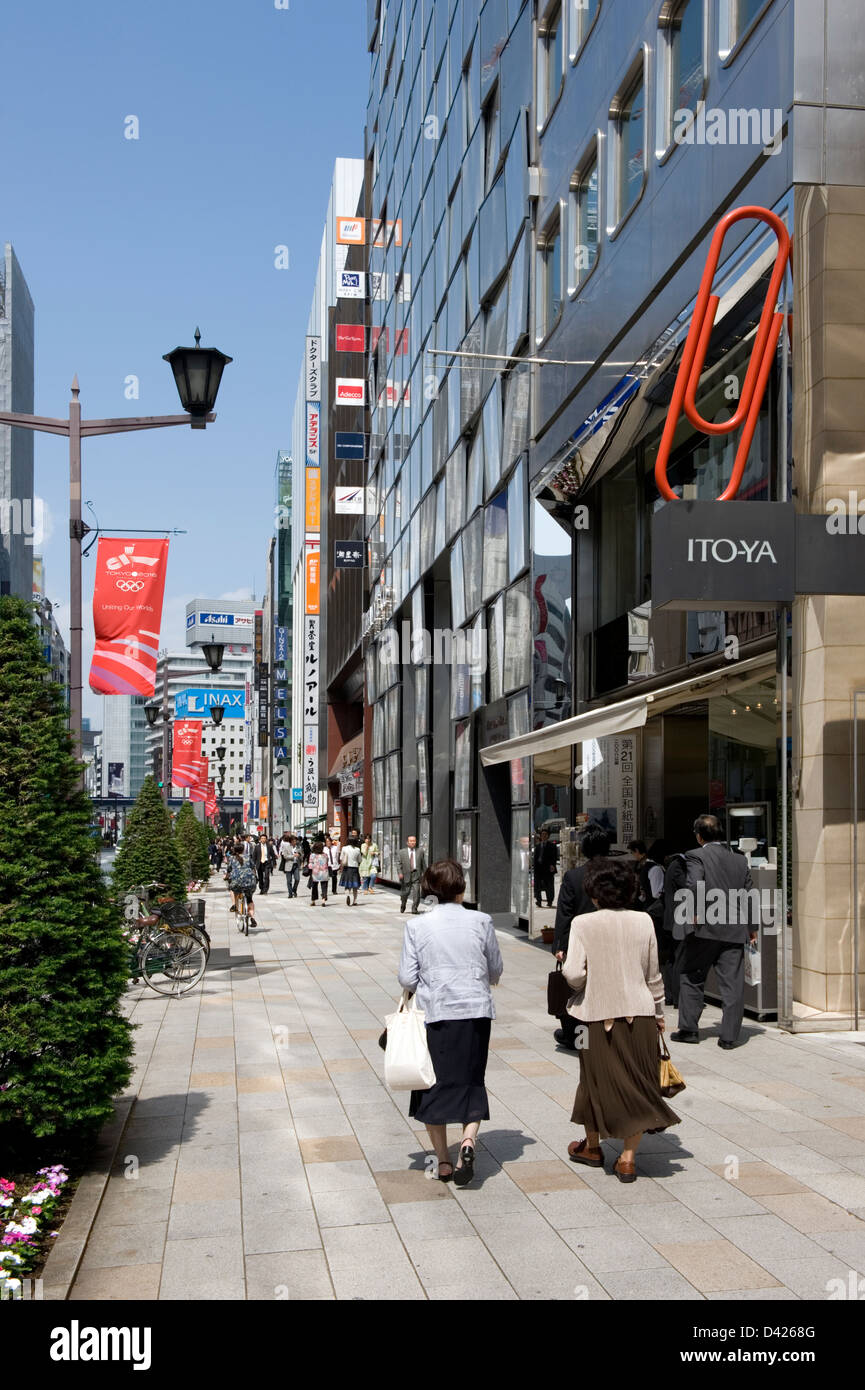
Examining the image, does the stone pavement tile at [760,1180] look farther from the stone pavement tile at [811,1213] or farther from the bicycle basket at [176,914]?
the bicycle basket at [176,914]

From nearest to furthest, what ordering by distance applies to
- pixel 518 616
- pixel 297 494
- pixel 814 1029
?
pixel 814 1029, pixel 518 616, pixel 297 494

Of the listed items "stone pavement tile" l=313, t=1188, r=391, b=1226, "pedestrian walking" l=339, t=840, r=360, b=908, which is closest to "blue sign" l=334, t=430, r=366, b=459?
"pedestrian walking" l=339, t=840, r=360, b=908

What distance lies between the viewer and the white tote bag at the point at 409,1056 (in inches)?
263

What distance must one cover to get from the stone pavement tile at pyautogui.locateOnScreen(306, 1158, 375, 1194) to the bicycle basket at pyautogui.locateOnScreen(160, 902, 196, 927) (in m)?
9.79

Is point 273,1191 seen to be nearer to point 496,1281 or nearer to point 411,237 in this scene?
point 496,1281

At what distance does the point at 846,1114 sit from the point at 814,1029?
2983 millimetres

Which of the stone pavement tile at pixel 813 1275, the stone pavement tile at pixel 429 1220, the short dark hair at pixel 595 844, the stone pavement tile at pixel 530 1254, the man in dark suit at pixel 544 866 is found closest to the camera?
the stone pavement tile at pixel 813 1275

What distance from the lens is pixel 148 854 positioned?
64.1 feet

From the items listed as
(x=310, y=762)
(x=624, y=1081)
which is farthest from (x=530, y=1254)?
(x=310, y=762)

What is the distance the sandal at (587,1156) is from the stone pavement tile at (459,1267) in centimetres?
144

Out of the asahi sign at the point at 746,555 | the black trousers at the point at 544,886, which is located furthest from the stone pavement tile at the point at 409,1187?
the black trousers at the point at 544,886

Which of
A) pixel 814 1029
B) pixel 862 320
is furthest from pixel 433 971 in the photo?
pixel 862 320

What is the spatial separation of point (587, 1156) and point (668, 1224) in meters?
1.16
